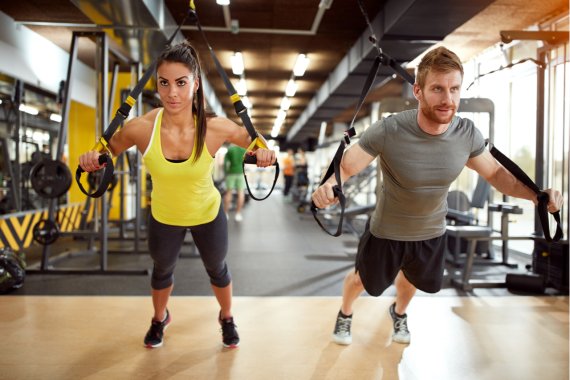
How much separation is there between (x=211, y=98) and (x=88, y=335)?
29.2 feet

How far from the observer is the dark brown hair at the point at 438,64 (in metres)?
1.76

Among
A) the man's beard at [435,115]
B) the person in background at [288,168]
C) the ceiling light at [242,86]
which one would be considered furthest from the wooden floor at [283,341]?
the person in background at [288,168]

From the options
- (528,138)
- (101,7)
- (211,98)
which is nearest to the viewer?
(101,7)

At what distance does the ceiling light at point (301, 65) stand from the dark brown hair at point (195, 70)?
541 centimetres

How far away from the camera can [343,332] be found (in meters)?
2.36

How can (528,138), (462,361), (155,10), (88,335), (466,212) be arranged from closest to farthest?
1. (462,361)
2. (88,335)
3. (155,10)
4. (466,212)
5. (528,138)

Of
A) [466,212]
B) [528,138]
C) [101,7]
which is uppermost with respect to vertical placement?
[101,7]

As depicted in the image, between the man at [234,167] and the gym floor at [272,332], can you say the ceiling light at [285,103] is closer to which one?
the man at [234,167]

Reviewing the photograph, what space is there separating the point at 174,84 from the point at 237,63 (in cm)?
577

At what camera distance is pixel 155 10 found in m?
4.36

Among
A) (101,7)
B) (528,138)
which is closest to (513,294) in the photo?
(528,138)

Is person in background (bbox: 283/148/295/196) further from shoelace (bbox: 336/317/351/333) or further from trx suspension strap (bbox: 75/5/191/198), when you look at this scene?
trx suspension strap (bbox: 75/5/191/198)

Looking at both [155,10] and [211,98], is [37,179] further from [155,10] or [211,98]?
[211,98]

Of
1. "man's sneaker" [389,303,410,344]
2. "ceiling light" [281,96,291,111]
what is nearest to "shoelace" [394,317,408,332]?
"man's sneaker" [389,303,410,344]
